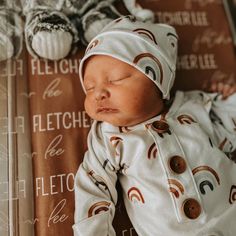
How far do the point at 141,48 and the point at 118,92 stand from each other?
12 centimetres

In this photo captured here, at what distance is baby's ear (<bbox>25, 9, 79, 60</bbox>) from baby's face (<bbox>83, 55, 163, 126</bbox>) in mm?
154

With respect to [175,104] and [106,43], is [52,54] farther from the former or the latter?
[175,104]

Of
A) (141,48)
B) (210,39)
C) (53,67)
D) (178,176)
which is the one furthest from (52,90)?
(210,39)

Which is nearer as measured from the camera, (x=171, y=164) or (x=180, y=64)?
(x=171, y=164)

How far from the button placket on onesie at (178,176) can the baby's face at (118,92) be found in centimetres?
7

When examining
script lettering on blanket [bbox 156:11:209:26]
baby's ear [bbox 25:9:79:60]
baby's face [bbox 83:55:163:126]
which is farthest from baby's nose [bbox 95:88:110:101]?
script lettering on blanket [bbox 156:11:209:26]

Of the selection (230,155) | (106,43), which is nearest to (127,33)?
(106,43)

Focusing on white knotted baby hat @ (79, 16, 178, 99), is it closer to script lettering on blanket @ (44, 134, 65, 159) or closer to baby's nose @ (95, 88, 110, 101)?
baby's nose @ (95, 88, 110, 101)

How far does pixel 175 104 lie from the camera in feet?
3.33

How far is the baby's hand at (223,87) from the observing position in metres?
1.11

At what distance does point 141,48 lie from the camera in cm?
92

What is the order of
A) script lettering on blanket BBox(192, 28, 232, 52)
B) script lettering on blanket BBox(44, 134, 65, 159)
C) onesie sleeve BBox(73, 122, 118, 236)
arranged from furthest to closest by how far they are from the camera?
script lettering on blanket BBox(192, 28, 232, 52), script lettering on blanket BBox(44, 134, 65, 159), onesie sleeve BBox(73, 122, 118, 236)

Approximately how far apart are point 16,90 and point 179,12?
59 cm

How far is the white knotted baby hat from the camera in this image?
905 mm
